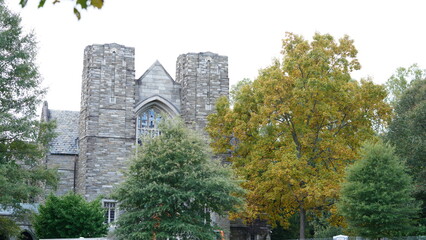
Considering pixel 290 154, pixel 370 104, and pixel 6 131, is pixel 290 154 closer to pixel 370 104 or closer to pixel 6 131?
pixel 370 104

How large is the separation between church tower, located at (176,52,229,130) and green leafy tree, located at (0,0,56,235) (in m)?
10.9

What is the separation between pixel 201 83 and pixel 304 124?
7917mm

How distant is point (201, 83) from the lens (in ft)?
115

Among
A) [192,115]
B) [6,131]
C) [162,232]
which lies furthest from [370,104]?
[6,131]

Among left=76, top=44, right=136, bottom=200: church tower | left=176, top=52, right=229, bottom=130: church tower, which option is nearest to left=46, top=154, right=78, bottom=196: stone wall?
left=76, top=44, right=136, bottom=200: church tower

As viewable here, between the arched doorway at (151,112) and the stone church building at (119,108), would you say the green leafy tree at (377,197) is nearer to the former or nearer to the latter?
the stone church building at (119,108)

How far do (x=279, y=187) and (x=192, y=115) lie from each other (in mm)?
8536

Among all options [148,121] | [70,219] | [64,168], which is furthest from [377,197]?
[64,168]

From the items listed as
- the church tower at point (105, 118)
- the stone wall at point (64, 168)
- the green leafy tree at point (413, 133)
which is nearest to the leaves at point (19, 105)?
the church tower at point (105, 118)

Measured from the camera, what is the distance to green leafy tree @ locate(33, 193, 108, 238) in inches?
1081

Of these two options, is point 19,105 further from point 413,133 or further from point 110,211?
point 413,133

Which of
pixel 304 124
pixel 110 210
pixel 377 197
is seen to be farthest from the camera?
pixel 110 210

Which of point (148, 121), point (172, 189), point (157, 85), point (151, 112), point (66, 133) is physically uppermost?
point (157, 85)

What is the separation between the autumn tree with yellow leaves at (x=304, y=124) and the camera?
27.8 m
